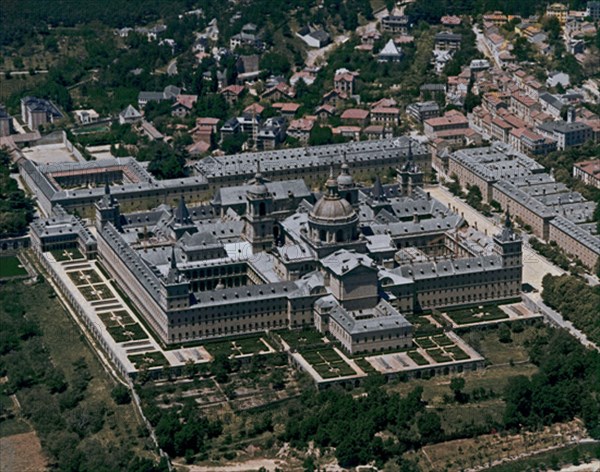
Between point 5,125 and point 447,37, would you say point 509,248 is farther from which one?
point 5,125

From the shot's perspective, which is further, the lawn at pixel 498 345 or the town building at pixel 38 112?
the town building at pixel 38 112

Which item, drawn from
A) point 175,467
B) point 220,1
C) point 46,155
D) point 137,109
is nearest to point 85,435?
point 175,467

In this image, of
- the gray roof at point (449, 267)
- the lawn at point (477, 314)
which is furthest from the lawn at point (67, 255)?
the lawn at point (477, 314)

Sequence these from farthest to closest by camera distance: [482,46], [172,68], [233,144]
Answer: [172,68] → [482,46] → [233,144]

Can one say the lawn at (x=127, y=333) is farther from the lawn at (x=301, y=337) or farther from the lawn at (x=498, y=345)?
the lawn at (x=498, y=345)

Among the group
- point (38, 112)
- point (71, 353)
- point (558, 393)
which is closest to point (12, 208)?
point (38, 112)

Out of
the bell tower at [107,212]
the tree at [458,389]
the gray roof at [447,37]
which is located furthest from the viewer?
the gray roof at [447,37]
